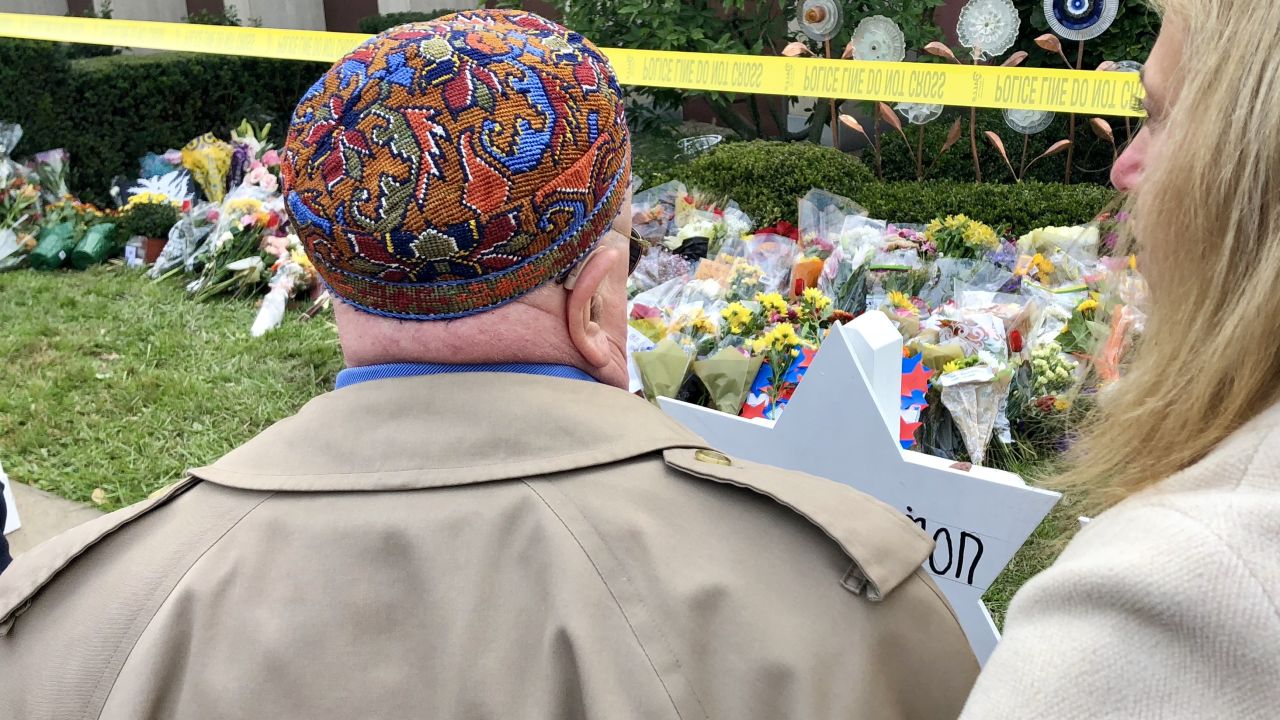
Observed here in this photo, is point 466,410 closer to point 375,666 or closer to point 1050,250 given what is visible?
point 375,666

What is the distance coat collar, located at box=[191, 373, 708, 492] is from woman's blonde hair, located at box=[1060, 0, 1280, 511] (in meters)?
0.51

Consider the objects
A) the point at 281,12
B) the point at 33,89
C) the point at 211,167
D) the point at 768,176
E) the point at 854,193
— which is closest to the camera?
the point at 768,176

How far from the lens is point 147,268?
6.88 metres

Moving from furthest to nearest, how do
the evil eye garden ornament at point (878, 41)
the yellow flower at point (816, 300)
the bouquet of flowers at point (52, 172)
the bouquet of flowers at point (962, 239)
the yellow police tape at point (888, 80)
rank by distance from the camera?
the bouquet of flowers at point (52, 172), the evil eye garden ornament at point (878, 41), the yellow police tape at point (888, 80), the bouquet of flowers at point (962, 239), the yellow flower at point (816, 300)

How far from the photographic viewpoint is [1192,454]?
98 centimetres

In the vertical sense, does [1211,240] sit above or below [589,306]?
above

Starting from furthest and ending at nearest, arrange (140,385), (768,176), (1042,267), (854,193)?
(854,193)
(768,176)
(140,385)
(1042,267)

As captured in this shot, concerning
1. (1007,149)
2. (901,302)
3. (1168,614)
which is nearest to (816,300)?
→ (901,302)

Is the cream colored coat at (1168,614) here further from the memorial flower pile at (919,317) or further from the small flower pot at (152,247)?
the small flower pot at (152,247)

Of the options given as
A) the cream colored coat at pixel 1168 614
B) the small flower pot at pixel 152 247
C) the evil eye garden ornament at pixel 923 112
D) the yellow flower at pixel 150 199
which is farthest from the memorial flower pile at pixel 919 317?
the yellow flower at pixel 150 199

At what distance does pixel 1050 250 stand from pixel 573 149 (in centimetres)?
394

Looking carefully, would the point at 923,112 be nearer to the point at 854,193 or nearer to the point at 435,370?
the point at 854,193

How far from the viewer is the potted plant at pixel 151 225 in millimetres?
6949

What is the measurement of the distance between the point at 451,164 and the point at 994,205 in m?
4.79
